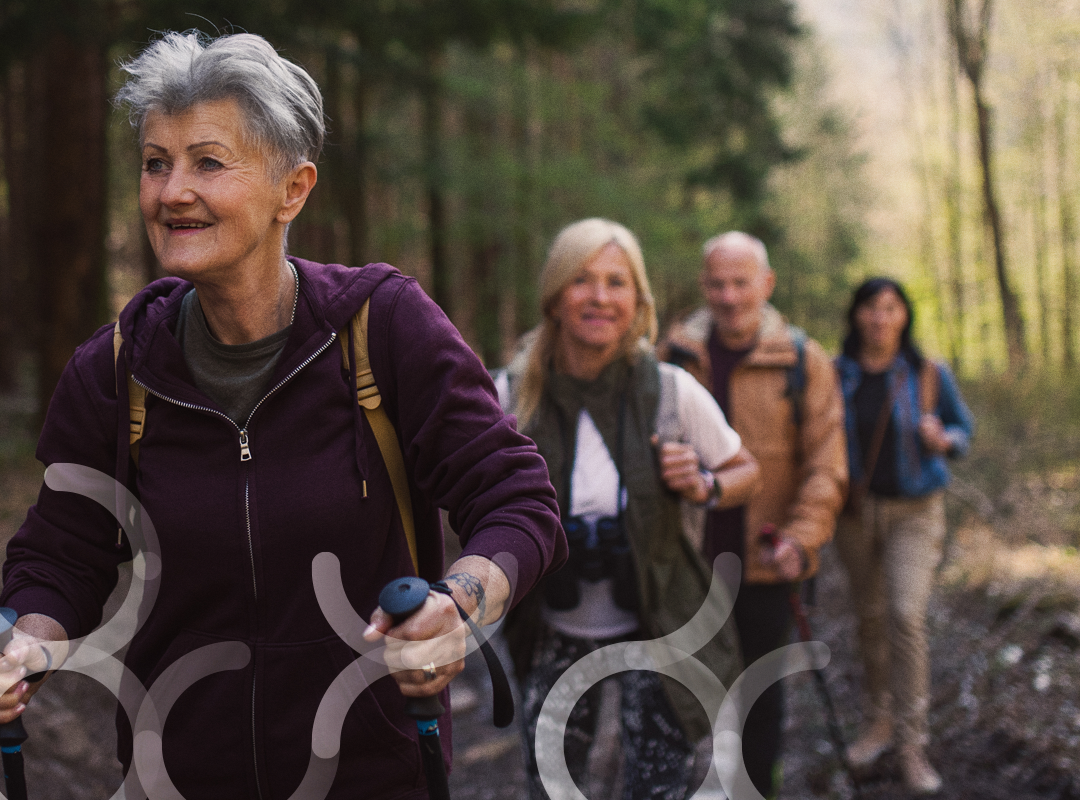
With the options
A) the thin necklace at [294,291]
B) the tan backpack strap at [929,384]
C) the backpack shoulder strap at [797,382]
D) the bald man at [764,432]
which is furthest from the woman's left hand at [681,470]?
the tan backpack strap at [929,384]

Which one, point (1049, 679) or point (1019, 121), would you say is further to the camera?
point (1019, 121)

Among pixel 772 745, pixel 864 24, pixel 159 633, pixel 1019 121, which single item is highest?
pixel 864 24

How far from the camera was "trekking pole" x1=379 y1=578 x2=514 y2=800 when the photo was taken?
1426mm

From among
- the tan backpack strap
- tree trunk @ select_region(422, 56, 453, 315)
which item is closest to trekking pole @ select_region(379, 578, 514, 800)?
the tan backpack strap

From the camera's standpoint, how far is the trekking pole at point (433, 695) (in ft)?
4.68

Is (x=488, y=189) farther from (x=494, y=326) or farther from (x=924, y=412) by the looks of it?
(x=924, y=412)

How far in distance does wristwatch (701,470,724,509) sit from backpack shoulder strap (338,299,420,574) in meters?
1.64

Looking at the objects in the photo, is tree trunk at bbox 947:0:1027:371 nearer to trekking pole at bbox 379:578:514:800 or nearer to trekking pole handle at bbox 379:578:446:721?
trekking pole at bbox 379:578:514:800

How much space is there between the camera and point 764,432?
4.23m

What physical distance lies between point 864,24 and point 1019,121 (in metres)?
4.96

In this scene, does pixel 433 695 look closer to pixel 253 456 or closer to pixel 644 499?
pixel 253 456

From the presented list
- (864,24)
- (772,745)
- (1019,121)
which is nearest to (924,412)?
(772,745)

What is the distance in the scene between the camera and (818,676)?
416cm

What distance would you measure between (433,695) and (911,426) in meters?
4.46
